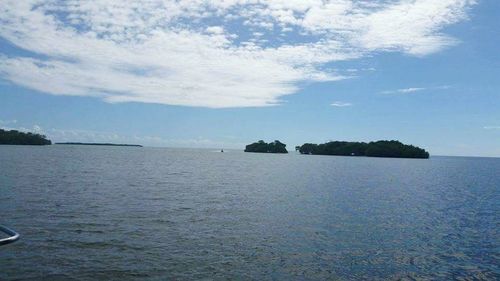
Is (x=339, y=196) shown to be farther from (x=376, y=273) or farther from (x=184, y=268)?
(x=184, y=268)

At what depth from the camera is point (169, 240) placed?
1114 inches

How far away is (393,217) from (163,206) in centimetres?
2424

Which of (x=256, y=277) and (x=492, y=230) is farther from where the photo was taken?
(x=492, y=230)

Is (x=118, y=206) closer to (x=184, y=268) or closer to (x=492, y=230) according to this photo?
(x=184, y=268)

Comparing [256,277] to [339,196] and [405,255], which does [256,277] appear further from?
[339,196]

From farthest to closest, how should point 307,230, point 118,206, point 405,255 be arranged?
1. point 118,206
2. point 307,230
3. point 405,255

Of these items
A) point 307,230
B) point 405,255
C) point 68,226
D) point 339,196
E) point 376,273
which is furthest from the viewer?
point 339,196

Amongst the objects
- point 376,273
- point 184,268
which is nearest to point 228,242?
point 184,268

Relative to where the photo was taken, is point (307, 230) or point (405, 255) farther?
point (307, 230)

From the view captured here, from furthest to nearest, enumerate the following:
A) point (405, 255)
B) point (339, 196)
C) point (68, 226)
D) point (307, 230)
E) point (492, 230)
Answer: point (339, 196) → point (492, 230) → point (307, 230) → point (68, 226) → point (405, 255)

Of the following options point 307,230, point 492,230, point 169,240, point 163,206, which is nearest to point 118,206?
point 163,206

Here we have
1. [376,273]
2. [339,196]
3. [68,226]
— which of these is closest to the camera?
[376,273]

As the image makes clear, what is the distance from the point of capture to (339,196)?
194 ft

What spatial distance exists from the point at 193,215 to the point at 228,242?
10436 millimetres
